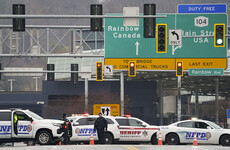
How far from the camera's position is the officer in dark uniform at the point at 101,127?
97.7ft

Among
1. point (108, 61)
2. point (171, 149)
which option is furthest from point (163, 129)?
point (108, 61)

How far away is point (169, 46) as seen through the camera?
4569 cm

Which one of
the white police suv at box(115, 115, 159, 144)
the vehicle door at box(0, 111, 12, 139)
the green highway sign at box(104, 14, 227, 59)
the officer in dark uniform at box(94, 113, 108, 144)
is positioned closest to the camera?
the vehicle door at box(0, 111, 12, 139)

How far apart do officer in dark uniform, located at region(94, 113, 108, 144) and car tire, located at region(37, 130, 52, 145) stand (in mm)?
2335

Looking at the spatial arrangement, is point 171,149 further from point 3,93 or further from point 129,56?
point 3,93

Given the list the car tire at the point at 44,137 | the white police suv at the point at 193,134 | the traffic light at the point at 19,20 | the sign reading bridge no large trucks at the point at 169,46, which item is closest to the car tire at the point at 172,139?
the white police suv at the point at 193,134

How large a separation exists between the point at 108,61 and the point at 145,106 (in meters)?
41.5

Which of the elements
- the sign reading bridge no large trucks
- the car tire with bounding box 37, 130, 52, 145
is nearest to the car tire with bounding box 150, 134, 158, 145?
the car tire with bounding box 37, 130, 52, 145

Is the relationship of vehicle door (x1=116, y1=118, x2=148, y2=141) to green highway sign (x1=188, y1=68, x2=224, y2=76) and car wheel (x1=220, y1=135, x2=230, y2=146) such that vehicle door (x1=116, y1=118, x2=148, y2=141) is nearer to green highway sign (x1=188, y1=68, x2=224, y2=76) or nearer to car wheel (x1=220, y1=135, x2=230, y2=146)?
car wheel (x1=220, y1=135, x2=230, y2=146)

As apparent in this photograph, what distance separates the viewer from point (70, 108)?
78.6 metres

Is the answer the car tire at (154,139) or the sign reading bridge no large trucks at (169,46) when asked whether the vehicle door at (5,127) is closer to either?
the car tire at (154,139)

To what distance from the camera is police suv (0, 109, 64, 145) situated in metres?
29.2

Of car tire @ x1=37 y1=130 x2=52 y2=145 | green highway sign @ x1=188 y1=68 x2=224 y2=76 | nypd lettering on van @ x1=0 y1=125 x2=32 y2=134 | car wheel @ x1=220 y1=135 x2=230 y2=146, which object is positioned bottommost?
car wheel @ x1=220 y1=135 x2=230 y2=146

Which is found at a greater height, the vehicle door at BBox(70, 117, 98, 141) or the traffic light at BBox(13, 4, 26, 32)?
the traffic light at BBox(13, 4, 26, 32)
